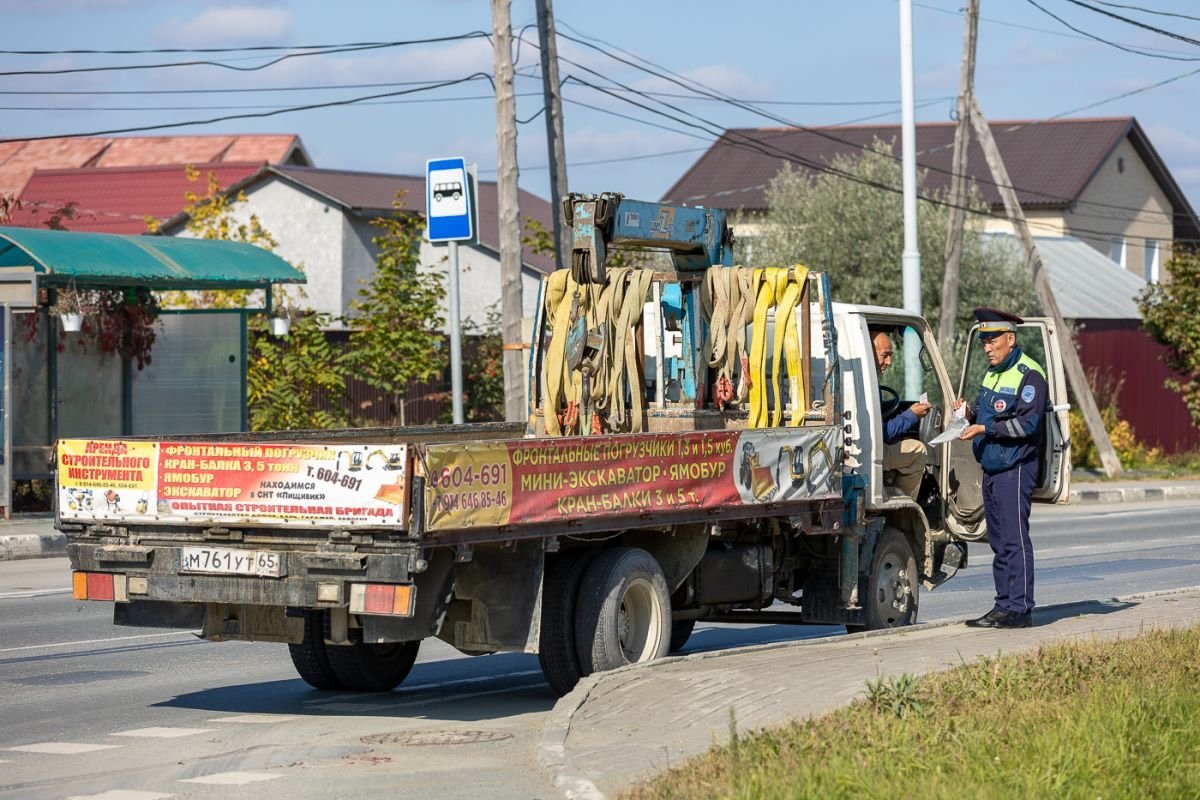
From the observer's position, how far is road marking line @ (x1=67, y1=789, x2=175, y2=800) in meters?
7.39

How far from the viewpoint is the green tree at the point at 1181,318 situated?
3309cm

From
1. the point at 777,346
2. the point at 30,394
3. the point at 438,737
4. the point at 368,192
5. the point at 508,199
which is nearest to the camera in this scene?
the point at 438,737

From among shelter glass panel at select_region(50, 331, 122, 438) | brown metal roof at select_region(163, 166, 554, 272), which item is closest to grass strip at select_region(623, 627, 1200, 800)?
shelter glass panel at select_region(50, 331, 122, 438)

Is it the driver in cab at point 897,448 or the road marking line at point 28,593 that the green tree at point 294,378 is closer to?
the road marking line at point 28,593

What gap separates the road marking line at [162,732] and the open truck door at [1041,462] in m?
5.24

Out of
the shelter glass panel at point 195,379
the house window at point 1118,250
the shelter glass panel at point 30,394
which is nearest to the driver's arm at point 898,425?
the shelter glass panel at point 30,394

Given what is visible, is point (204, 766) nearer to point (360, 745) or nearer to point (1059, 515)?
point (360, 745)

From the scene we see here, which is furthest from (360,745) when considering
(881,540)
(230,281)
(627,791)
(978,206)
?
(978,206)

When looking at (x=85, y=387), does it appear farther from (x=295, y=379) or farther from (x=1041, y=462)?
(x=1041, y=462)

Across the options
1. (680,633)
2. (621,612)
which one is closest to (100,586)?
(621,612)

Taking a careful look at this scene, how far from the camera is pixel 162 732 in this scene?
9.01 metres

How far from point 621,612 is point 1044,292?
22897 mm

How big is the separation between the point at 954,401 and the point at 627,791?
19.2 feet

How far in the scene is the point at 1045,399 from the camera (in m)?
11.0
